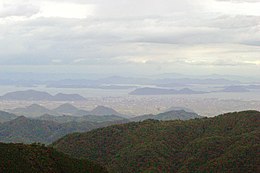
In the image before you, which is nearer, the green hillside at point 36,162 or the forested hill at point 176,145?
the green hillside at point 36,162

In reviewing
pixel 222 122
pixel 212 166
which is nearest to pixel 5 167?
pixel 212 166

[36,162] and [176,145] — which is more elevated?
[36,162]

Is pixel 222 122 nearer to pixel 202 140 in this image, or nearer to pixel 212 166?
pixel 202 140

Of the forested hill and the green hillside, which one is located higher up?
the green hillside

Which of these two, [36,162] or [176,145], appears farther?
[176,145]

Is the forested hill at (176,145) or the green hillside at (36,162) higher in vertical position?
the green hillside at (36,162)
